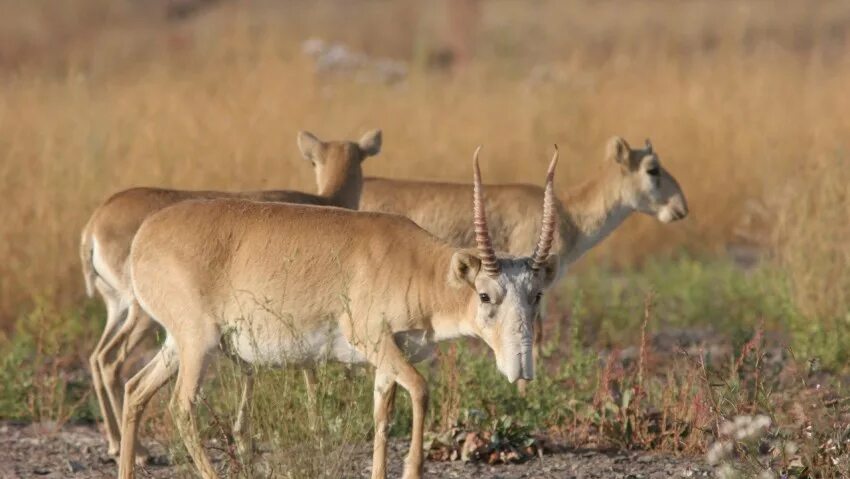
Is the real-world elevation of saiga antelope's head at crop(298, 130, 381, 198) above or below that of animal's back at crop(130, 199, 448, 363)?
above

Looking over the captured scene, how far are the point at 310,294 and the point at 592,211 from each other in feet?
16.1

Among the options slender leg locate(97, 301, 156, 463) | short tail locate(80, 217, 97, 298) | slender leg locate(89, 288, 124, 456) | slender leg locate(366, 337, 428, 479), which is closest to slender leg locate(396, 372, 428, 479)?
slender leg locate(366, 337, 428, 479)

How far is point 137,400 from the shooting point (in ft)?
26.0

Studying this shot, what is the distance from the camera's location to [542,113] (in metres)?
18.3

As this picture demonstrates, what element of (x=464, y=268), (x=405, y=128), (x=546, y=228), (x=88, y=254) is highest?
(x=405, y=128)

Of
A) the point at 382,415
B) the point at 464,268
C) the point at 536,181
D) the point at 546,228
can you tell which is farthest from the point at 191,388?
the point at 536,181

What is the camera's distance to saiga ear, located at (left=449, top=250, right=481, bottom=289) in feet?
23.9

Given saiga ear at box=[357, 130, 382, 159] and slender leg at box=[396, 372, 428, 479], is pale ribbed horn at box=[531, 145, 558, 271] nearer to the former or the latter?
slender leg at box=[396, 372, 428, 479]

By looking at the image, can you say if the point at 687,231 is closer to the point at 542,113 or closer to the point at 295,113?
the point at 542,113

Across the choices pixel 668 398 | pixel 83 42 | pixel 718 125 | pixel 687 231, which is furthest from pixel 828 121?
pixel 83 42

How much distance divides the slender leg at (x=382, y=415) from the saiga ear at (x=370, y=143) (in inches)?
161

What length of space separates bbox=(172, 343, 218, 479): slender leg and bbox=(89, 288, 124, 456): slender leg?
1686mm

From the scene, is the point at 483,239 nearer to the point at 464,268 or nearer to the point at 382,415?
the point at 464,268

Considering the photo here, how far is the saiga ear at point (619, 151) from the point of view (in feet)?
40.4
